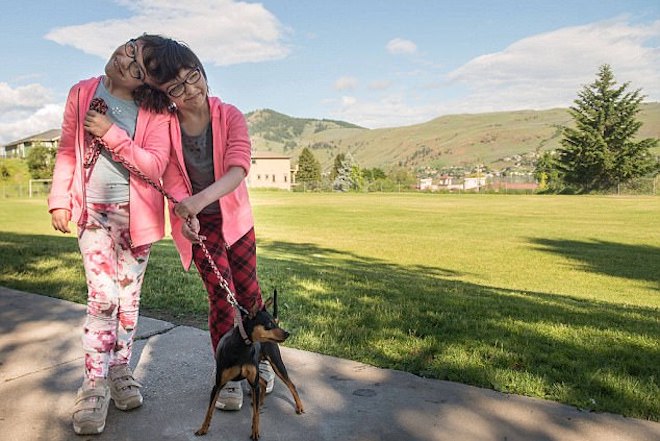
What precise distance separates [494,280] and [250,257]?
8.72m

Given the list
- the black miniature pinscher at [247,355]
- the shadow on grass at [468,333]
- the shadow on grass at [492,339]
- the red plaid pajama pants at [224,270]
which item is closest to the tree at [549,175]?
the shadow on grass at [468,333]

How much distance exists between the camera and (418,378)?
3057mm

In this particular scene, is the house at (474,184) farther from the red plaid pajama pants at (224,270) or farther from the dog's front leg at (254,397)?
the dog's front leg at (254,397)

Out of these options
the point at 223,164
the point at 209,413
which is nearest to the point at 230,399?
the point at 209,413

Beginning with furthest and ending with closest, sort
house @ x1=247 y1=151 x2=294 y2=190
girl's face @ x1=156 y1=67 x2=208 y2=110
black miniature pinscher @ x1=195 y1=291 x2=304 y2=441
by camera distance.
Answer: house @ x1=247 y1=151 x2=294 y2=190
girl's face @ x1=156 y1=67 x2=208 y2=110
black miniature pinscher @ x1=195 y1=291 x2=304 y2=441

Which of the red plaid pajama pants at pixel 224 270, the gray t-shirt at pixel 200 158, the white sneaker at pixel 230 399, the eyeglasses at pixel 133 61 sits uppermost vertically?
the eyeglasses at pixel 133 61

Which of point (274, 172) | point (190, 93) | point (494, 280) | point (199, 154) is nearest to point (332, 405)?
point (199, 154)

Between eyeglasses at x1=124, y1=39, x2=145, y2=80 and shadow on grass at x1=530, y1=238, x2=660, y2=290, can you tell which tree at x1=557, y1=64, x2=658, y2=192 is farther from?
eyeglasses at x1=124, y1=39, x2=145, y2=80

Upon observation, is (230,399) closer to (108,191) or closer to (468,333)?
(108,191)

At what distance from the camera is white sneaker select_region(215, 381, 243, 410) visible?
2701mm

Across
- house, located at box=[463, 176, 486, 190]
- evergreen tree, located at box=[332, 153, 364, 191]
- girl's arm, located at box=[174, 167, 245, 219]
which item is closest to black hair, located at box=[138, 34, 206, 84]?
girl's arm, located at box=[174, 167, 245, 219]

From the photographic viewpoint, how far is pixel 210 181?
2828 millimetres

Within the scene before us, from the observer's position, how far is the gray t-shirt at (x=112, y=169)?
8.63 feet

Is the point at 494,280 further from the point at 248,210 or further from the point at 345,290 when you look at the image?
the point at 248,210
